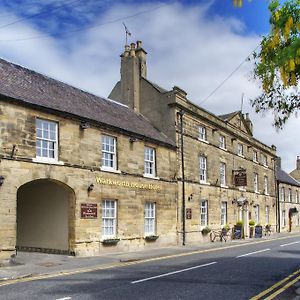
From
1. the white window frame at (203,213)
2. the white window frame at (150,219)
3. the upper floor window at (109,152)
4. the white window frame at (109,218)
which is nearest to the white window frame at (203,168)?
the white window frame at (203,213)

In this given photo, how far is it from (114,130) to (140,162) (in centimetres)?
286

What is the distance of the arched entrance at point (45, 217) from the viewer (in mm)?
19345

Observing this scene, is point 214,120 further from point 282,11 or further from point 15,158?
point 282,11

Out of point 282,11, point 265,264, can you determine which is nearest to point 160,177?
point 265,264

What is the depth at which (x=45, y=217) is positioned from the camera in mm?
20578

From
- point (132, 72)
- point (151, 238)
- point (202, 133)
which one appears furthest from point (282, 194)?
point (151, 238)

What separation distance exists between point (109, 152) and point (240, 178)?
53.0 ft

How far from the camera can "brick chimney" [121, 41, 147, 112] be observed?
29516mm

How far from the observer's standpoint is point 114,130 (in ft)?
71.6

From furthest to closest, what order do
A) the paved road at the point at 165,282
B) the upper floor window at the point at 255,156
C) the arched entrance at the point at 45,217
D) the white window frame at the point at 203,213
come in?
the upper floor window at the point at 255,156, the white window frame at the point at 203,213, the arched entrance at the point at 45,217, the paved road at the point at 165,282

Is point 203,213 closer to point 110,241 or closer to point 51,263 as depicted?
point 110,241

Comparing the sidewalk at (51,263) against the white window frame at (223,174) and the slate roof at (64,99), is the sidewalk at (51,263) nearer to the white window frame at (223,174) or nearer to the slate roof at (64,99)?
the slate roof at (64,99)

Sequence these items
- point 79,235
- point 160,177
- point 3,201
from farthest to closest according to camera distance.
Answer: point 160,177
point 79,235
point 3,201

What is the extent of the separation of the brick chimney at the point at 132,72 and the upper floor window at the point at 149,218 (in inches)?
307
